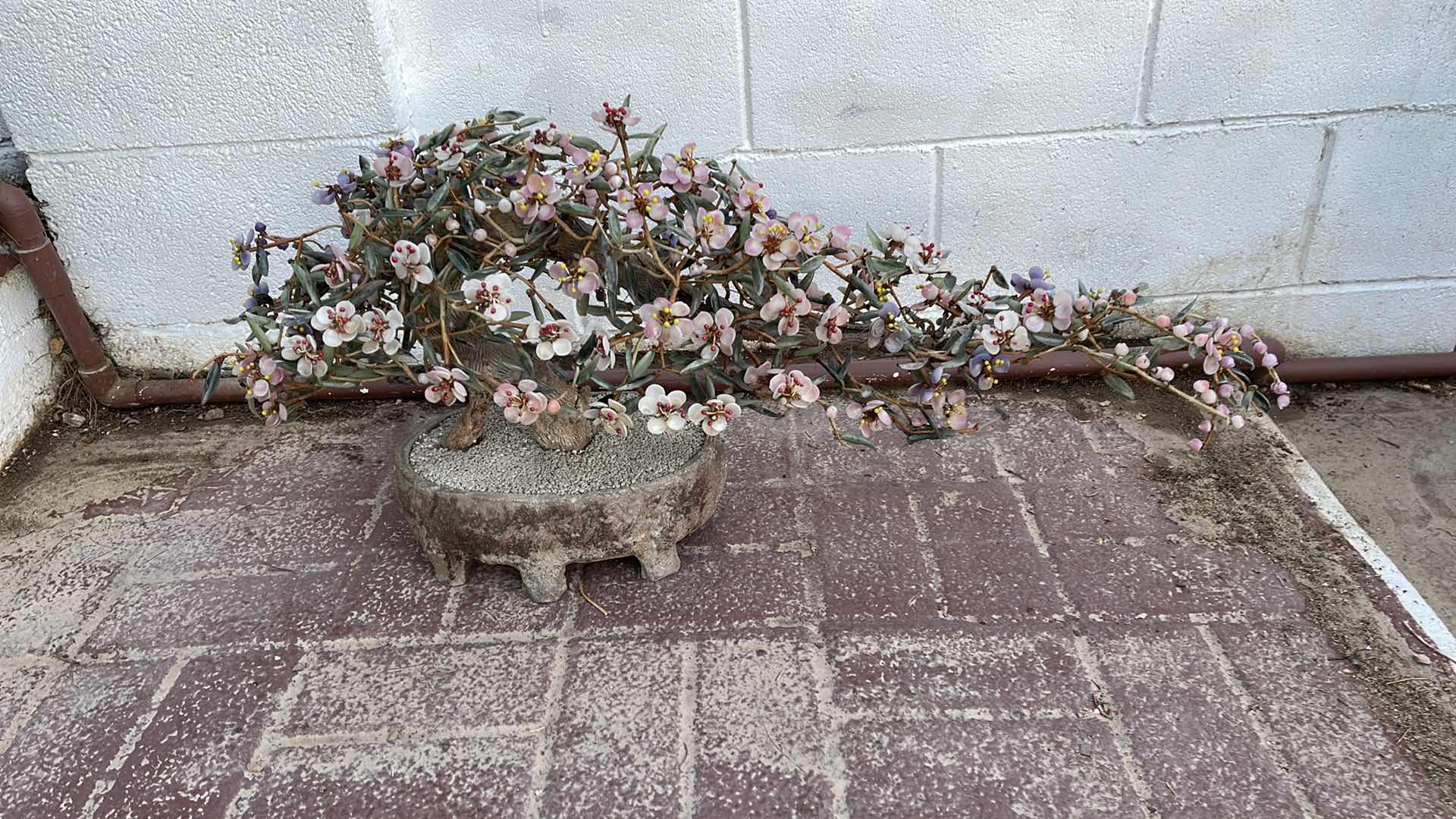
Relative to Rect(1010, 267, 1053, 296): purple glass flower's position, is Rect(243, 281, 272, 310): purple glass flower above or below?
above

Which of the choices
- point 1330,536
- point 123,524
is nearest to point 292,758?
point 123,524

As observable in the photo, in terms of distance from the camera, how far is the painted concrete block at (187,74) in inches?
88.0

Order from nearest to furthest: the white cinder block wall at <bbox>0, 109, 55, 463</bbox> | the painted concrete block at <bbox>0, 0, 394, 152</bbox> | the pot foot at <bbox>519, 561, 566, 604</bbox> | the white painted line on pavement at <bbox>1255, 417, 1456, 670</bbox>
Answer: the white painted line on pavement at <bbox>1255, 417, 1456, 670</bbox> < the pot foot at <bbox>519, 561, 566, 604</bbox> < the painted concrete block at <bbox>0, 0, 394, 152</bbox> < the white cinder block wall at <bbox>0, 109, 55, 463</bbox>

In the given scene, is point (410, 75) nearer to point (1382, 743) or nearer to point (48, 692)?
point (48, 692)

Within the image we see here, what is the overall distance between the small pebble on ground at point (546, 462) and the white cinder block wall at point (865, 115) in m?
0.96

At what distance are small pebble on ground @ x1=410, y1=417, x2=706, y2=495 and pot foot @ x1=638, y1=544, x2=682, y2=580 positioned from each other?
16 centimetres

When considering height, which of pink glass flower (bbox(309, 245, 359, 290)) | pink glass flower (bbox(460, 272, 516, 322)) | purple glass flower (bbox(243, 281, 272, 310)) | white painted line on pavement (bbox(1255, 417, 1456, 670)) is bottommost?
white painted line on pavement (bbox(1255, 417, 1456, 670))

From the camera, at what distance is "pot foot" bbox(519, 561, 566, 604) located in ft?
5.88

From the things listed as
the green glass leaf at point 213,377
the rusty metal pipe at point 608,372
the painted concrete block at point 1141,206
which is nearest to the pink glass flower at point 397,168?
the green glass leaf at point 213,377

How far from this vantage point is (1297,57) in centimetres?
239

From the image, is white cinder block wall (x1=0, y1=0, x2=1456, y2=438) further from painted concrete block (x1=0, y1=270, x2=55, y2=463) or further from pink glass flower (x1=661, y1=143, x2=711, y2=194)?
pink glass flower (x1=661, y1=143, x2=711, y2=194)

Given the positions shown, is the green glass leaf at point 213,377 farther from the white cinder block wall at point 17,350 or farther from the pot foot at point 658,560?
the white cinder block wall at point 17,350

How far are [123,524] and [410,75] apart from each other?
127 cm

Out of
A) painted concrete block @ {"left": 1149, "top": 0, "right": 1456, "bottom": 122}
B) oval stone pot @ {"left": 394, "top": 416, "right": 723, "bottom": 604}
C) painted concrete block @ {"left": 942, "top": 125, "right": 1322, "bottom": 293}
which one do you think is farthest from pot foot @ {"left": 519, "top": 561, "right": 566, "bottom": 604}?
painted concrete block @ {"left": 1149, "top": 0, "right": 1456, "bottom": 122}
